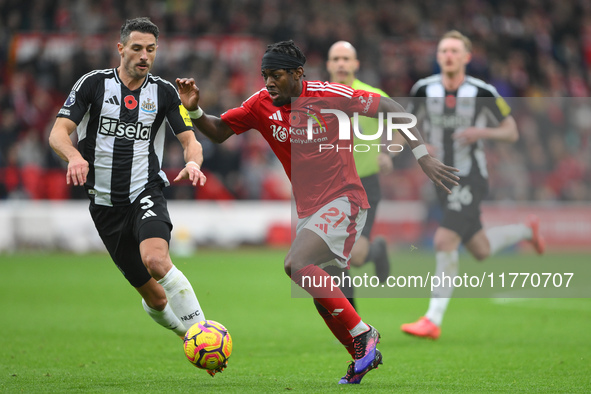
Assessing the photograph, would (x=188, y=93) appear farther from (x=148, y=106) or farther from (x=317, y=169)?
(x=317, y=169)

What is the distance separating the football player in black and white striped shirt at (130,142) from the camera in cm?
613

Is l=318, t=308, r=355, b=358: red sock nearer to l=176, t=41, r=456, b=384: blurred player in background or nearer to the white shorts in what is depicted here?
l=176, t=41, r=456, b=384: blurred player in background

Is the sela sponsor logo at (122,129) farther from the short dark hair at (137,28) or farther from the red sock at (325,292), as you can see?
the red sock at (325,292)

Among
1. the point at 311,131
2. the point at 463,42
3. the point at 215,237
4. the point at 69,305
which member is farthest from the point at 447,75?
the point at 215,237

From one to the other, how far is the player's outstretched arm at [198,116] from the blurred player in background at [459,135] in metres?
3.02

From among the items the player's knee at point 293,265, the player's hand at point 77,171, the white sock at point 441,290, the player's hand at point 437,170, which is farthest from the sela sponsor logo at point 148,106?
the white sock at point 441,290

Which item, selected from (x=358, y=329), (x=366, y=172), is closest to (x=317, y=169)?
(x=358, y=329)

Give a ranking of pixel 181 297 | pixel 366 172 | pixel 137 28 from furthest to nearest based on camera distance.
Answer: pixel 366 172
pixel 137 28
pixel 181 297

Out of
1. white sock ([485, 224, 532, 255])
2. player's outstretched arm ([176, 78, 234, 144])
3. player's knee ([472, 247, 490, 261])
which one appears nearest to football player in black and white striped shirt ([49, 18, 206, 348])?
player's outstretched arm ([176, 78, 234, 144])

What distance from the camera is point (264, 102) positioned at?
6.11 meters

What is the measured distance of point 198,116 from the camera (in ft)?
20.1

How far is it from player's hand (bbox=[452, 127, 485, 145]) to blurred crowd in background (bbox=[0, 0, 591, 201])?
19.4 feet

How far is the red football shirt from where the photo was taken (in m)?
6.01

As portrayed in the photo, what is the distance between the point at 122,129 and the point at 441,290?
12.7 feet
